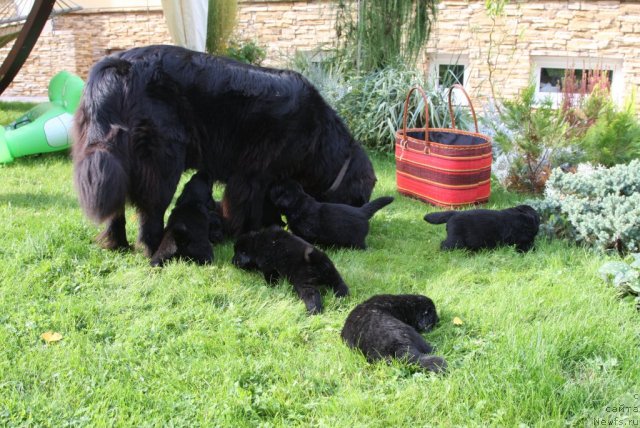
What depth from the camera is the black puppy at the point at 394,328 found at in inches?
96.0

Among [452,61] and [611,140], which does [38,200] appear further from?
[452,61]

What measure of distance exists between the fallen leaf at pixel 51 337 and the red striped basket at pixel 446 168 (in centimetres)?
330

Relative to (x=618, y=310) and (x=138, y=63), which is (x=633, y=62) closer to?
(x=618, y=310)

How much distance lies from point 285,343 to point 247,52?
299 inches

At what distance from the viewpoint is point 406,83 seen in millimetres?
7180

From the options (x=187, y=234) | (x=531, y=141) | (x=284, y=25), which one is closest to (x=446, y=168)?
(x=531, y=141)

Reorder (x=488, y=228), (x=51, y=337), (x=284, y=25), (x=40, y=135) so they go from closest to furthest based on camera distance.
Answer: (x=51, y=337), (x=488, y=228), (x=40, y=135), (x=284, y=25)

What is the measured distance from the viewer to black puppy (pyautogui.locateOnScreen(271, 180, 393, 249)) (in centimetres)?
400

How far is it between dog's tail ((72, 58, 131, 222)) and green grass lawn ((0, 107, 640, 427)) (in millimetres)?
457

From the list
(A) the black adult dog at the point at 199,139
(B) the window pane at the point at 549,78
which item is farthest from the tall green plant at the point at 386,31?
(B) the window pane at the point at 549,78

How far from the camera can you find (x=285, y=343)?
2701 mm

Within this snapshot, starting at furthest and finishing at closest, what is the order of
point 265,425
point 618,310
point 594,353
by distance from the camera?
point 618,310 → point 594,353 → point 265,425

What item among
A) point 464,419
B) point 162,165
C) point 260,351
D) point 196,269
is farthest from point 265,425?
point 162,165

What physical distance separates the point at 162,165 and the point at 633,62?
363 inches
